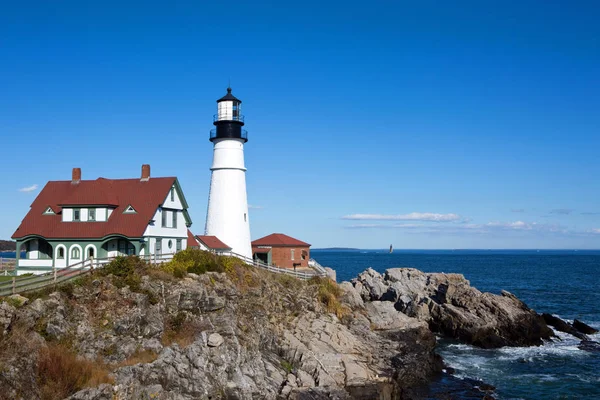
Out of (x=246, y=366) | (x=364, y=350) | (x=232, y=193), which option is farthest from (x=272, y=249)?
(x=246, y=366)

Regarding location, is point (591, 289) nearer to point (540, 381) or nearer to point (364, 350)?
point (540, 381)

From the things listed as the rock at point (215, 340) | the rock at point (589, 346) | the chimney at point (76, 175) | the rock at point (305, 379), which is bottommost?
the rock at point (589, 346)

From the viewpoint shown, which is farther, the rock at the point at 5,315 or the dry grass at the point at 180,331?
the dry grass at the point at 180,331

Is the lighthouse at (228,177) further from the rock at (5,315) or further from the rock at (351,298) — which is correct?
the rock at (5,315)

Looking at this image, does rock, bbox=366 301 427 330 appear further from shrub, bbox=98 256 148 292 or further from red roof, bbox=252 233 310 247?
shrub, bbox=98 256 148 292

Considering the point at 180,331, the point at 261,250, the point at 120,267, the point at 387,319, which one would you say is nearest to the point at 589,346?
the point at 387,319

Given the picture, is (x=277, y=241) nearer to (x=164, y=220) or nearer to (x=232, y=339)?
(x=164, y=220)

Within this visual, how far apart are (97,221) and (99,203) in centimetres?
118

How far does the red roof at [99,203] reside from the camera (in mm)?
34156

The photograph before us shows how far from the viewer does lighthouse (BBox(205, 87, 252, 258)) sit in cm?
4128

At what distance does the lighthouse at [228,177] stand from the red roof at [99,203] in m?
4.93

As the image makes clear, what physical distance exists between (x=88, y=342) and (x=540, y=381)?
80.8 ft

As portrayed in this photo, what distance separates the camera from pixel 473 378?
102 ft

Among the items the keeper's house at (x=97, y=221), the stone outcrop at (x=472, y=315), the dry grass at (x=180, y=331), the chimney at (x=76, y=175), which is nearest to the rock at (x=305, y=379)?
the dry grass at (x=180, y=331)
